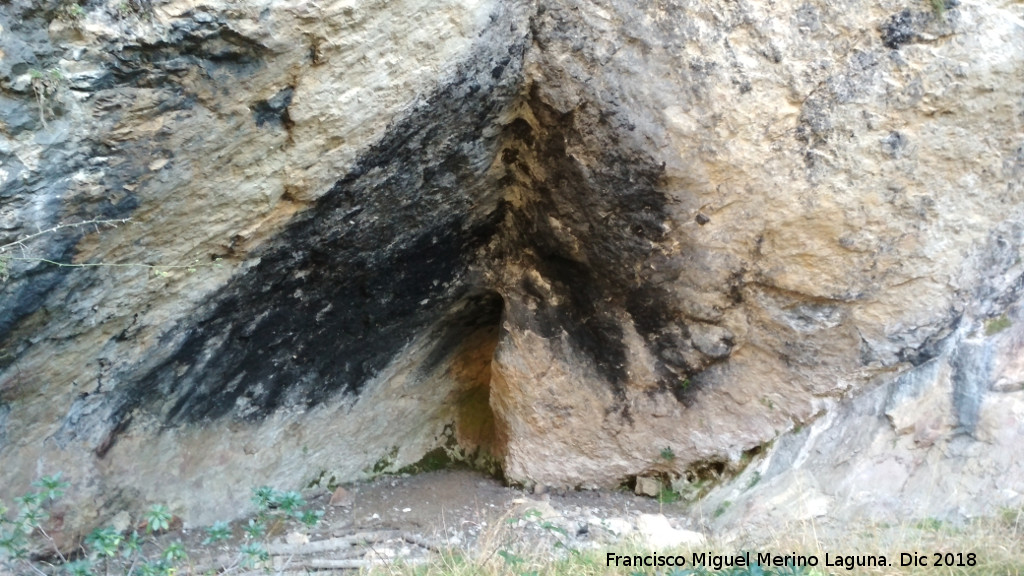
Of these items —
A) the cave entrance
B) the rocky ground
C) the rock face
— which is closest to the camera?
the rock face

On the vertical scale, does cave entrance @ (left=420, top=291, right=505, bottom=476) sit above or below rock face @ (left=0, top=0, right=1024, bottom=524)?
below

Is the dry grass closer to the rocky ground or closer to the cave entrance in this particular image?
the rocky ground

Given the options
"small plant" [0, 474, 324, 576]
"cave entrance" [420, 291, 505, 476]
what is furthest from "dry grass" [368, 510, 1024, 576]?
"cave entrance" [420, 291, 505, 476]

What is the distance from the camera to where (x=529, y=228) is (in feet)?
9.89

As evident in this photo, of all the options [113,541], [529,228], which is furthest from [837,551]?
[113,541]

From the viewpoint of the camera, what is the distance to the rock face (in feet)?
6.37

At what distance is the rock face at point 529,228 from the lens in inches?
76.4

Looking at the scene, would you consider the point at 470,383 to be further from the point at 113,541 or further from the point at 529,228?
the point at 113,541

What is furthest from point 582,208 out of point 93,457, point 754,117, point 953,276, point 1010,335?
point 93,457

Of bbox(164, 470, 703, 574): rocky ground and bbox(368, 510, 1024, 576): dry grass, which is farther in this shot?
bbox(164, 470, 703, 574): rocky ground

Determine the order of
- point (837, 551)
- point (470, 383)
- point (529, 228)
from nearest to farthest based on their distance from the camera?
1. point (837, 551)
2. point (529, 228)
3. point (470, 383)

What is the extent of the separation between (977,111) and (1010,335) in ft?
2.66

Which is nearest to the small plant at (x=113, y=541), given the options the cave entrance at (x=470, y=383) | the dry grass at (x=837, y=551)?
the dry grass at (x=837, y=551)

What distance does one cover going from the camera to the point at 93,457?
2543mm
